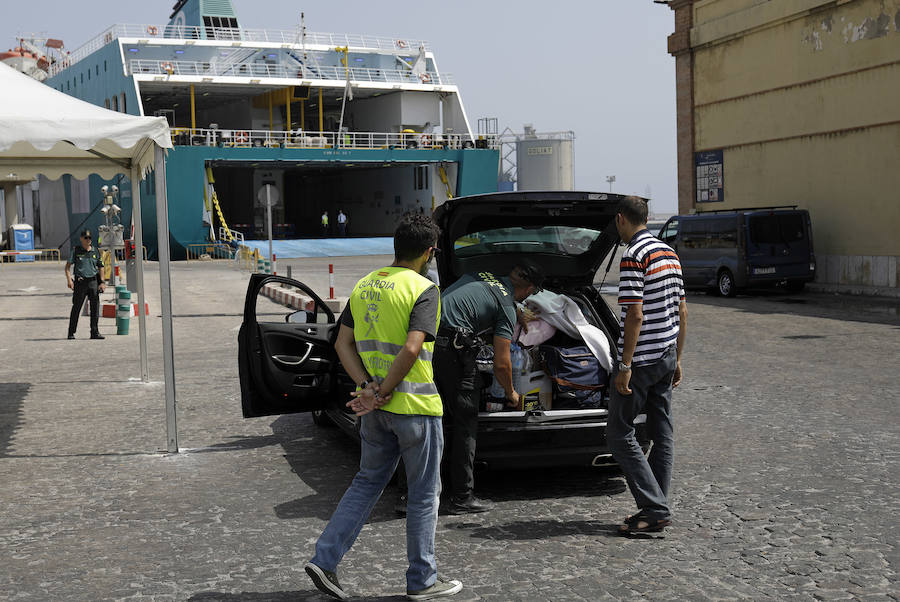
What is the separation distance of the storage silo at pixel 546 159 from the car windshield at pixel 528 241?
76243mm

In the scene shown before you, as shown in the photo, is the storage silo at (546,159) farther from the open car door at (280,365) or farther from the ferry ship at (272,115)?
the open car door at (280,365)

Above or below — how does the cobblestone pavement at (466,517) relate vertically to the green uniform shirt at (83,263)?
below

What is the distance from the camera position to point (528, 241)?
723 cm

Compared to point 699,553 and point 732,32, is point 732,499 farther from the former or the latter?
point 732,32

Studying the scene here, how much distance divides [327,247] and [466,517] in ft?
141

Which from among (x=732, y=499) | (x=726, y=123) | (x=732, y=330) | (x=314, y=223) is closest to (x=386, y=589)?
(x=732, y=499)

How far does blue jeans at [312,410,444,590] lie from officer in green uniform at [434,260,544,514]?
4.44ft

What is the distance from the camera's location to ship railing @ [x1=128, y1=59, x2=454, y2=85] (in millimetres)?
48344

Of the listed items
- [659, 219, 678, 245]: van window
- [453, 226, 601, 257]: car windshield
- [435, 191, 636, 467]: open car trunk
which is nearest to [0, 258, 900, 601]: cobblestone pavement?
[435, 191, 636, 467]: open car trunk

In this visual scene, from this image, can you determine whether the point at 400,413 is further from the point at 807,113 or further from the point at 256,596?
the point at 807,113

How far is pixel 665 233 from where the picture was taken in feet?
81.5

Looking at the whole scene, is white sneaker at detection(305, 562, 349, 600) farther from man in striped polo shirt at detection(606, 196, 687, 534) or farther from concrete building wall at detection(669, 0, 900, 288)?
concrete building wall at detection(669, 0, 900, 288)

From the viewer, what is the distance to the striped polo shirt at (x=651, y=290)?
5.36 m

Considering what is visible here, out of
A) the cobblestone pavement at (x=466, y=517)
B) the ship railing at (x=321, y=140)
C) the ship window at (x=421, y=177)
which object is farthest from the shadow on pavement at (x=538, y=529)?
the ship window at (x=421, y=177)
